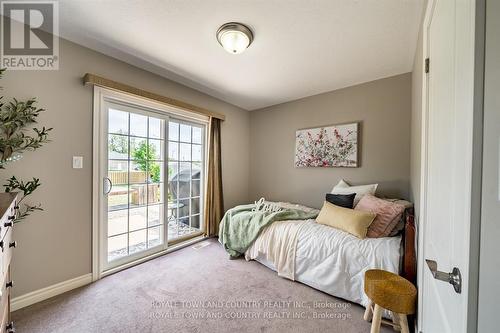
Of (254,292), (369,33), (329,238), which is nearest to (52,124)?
(254,292)

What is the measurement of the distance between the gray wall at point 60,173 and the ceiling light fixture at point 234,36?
1.35 meters

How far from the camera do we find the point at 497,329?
17.7 inches

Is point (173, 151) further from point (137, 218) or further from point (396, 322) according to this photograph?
point (396, 322)

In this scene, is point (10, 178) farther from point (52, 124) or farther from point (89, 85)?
point (89, 85)

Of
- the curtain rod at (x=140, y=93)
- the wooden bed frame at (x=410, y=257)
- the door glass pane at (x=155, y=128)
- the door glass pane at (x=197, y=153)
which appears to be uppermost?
the curtain rod at (x=140, y=93)

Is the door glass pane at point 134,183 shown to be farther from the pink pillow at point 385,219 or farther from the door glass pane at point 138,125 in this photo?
the pink pillow at point 385,219

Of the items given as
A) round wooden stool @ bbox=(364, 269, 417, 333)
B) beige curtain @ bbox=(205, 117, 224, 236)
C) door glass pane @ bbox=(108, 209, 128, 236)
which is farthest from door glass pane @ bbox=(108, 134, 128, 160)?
round wooden stool @ bbox=(364, 269, 417, 333)

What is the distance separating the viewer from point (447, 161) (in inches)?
30.9

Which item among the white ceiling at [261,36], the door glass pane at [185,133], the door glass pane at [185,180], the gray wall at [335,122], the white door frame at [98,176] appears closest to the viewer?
the white ceiling at [261,36]

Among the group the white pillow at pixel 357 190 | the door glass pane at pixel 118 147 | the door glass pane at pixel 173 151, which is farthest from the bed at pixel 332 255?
the door glass pane at pixel 118 147

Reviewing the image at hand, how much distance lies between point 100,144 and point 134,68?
1.01 meters

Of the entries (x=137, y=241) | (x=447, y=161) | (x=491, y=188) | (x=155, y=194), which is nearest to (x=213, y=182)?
(x=155, y=194)

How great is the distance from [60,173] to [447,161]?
2.82 metres

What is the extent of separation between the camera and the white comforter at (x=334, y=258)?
1.75 m
